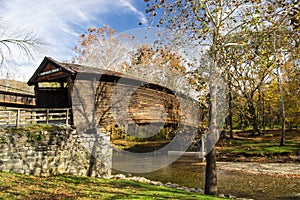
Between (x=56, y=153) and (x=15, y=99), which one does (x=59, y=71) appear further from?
(x=56, y=153)

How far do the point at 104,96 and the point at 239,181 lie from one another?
29.1 ft

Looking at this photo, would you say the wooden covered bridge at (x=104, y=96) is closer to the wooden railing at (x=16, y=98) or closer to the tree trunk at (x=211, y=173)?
the wooden railing at (x=16, y=98)

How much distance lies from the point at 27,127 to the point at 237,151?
15602 mm

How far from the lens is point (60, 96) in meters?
17.7

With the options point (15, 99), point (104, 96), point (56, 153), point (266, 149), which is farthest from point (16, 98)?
point (266, 149)

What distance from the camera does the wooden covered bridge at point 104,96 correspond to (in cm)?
1380

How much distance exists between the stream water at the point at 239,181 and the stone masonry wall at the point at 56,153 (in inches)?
Result: 104

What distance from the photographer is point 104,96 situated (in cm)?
1458

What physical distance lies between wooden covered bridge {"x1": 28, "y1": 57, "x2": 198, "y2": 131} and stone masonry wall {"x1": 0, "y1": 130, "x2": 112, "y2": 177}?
1491 mm

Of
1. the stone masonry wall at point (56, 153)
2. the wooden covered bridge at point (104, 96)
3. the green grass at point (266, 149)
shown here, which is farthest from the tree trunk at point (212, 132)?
the green grass at point (266, 149)

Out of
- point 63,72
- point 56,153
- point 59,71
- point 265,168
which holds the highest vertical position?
point 59,71

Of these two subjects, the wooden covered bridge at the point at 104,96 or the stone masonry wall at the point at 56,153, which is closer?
the stone masonry wall at the point at 56,153

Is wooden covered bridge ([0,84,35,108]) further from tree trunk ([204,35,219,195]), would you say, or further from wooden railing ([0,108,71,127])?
tree trunk ([204,35,219,195])

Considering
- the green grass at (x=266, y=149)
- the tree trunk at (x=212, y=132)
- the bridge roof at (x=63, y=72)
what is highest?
the bridge roof at (x=63, y=72)
